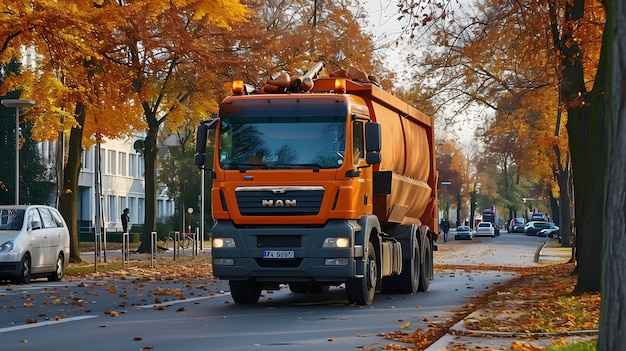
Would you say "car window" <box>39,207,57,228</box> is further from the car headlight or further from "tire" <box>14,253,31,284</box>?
the car headlight

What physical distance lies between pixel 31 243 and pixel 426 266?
835 cm

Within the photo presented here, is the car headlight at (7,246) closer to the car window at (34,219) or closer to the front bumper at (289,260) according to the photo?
the car window at (34,219)

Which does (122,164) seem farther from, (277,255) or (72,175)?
(277,255)

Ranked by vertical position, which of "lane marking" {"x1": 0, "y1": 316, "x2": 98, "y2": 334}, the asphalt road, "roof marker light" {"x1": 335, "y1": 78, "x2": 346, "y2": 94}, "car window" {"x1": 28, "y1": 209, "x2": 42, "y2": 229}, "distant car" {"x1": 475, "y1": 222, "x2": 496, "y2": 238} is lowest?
the asphalt road

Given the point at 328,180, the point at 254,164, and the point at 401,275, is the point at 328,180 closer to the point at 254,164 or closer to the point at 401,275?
the point at 254,164

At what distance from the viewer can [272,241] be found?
18.0m

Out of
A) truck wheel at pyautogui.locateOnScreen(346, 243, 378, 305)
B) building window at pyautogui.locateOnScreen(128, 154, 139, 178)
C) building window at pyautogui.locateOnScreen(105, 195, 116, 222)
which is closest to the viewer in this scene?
truck wheel at pyautogui.locateOnScreen(346, 243, 378, 305)

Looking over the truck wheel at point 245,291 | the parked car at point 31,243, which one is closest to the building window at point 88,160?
the parked car at point 31,243

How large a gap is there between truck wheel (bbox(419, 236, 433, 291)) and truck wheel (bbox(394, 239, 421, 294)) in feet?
2.12

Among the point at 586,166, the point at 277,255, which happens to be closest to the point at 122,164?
the point at 586,166

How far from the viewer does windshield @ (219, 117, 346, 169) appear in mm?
17922

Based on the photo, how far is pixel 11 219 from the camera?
26594 mm

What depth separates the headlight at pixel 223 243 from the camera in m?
18.1

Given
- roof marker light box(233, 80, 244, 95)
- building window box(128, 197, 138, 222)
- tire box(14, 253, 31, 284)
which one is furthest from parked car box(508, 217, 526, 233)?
roof marker light box(233, 80, 244, 95)
